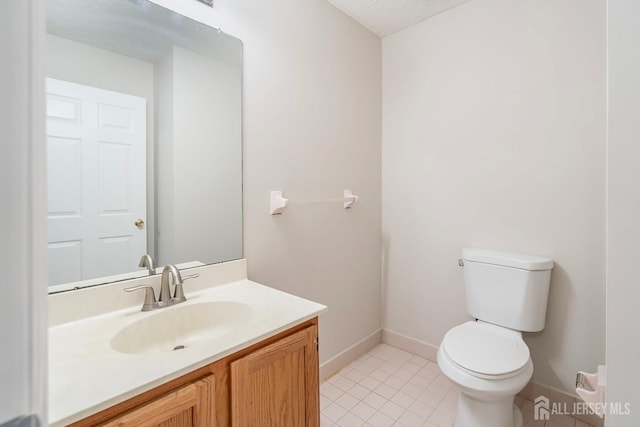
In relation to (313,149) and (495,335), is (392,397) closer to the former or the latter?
(495,335)

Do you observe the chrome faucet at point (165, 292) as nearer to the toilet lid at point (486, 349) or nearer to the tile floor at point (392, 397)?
the tile floor at point (392, 397)

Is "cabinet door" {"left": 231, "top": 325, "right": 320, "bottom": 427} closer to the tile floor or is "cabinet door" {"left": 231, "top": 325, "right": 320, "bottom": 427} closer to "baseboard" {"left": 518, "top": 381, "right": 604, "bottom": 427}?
the tile floor

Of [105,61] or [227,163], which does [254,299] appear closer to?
[227,163]

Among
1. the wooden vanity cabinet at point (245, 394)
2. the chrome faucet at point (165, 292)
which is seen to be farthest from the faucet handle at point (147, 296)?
the wooden vanity cabinet at point (245, 394)

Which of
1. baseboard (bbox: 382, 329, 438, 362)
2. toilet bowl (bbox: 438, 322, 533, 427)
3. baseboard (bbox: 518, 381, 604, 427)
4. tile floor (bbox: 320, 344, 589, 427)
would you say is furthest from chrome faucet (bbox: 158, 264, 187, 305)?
baseboard (bbox: 518, 381, 604, 427)

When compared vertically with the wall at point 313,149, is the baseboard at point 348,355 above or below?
below

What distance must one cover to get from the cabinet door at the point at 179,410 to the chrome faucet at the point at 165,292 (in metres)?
0.44

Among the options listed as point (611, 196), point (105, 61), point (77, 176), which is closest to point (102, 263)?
point (77, 176)

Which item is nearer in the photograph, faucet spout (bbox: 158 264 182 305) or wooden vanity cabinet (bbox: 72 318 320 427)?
wooden vanity cabinet (bbox: 72 318 320 427)

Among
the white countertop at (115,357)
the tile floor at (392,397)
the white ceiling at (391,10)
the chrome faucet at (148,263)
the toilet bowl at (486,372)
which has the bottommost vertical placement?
the tile floor at (392,397)

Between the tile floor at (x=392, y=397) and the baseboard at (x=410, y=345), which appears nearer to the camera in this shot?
the tile floor at (x=392, y=397)

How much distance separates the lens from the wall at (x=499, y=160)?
1.55m

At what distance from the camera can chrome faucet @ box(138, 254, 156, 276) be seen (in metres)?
1.18

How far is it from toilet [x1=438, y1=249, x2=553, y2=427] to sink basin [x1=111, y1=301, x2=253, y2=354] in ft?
3.25
